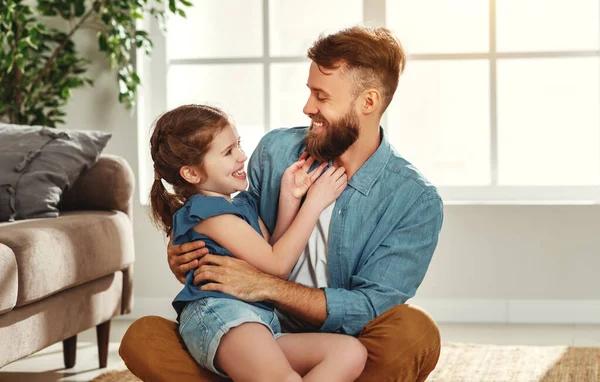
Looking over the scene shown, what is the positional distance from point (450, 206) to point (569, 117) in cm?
73

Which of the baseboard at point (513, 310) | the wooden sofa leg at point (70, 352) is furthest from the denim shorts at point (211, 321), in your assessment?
the baseboard at point (513, 310)

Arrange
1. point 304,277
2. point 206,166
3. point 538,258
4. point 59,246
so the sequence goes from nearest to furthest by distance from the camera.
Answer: point 206,166
point 304,277
point 59,246
point 538,258

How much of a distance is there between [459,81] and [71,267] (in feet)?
7.46

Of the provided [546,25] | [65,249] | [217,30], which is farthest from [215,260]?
[546,25]

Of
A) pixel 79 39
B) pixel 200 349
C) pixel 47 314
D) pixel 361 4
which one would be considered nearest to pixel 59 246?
pixel 47 314

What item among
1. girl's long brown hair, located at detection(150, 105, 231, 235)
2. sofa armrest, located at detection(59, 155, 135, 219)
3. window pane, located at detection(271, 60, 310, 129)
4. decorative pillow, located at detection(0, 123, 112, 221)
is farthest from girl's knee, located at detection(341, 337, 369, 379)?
window pane, located at detection(271, 60, 310, 129)

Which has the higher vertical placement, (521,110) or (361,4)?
(361,4)

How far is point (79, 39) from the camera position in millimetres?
4410

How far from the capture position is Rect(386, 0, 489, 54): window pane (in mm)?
4449

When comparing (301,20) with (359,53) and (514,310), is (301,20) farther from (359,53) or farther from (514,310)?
(359,53)

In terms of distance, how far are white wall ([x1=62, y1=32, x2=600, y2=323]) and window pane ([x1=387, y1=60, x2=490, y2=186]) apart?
0.27 meters

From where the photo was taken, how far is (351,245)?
2.26 metres

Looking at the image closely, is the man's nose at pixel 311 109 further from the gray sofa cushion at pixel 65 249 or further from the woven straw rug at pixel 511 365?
the woven straw rug at pixel 511 365

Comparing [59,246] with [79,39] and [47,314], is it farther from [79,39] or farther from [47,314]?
[79,39]
